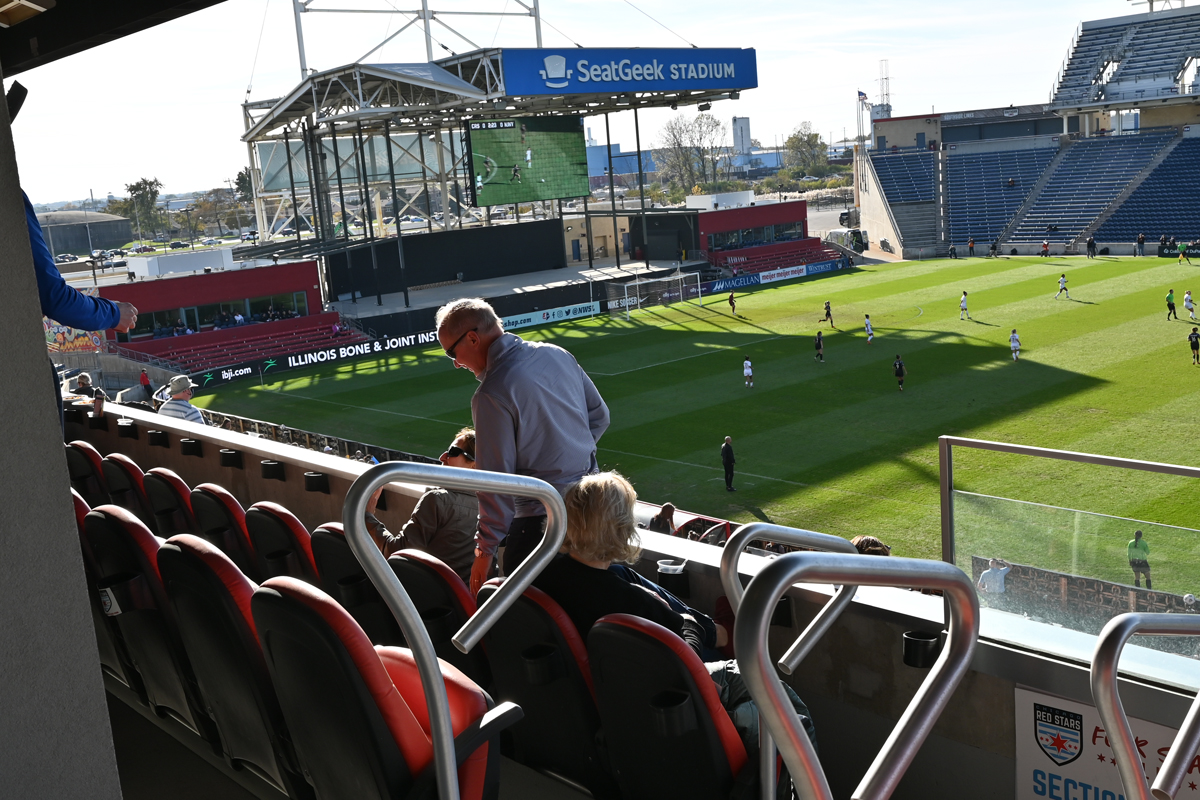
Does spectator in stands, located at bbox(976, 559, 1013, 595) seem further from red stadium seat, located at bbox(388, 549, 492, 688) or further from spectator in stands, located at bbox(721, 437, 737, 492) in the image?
spectator in stands, located at bbox(721, 437, 737, 492)

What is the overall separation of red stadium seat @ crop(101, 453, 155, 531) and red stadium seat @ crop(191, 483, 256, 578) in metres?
0.90

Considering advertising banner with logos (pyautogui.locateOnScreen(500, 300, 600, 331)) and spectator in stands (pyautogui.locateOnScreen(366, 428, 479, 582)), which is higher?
spectator in stands (pyautogui.locateOnScreen(366, 428, 479, 582))

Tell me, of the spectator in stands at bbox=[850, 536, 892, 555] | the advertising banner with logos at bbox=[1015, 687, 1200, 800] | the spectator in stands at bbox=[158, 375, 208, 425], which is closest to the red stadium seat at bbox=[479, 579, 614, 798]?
the advertising banner with logos at bbox=[1015, 687, 1200, 800]

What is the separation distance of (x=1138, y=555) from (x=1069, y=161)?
61152 mm

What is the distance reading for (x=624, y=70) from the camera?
133 feet

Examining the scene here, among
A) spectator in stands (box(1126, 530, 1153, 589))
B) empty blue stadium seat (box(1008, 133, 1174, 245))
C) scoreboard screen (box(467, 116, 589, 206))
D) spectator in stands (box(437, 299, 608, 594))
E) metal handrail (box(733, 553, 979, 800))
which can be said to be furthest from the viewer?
empty blue stadium seat (box(1008, 133, 1174, 245))

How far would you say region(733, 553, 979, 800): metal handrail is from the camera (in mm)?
1484

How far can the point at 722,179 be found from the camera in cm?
13575

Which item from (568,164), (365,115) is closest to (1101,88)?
(568,164)

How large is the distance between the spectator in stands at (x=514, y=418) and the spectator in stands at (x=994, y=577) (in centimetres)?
140

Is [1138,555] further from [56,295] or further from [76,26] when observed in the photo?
[76,26]

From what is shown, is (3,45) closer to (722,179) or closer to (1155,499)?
(1155,499)

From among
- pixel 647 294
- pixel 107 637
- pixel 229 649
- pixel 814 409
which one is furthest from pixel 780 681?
pixel 647 294

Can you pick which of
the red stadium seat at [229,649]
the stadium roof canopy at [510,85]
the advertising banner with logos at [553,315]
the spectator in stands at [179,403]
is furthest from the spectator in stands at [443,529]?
the advertising banner with logos at [553,315]
